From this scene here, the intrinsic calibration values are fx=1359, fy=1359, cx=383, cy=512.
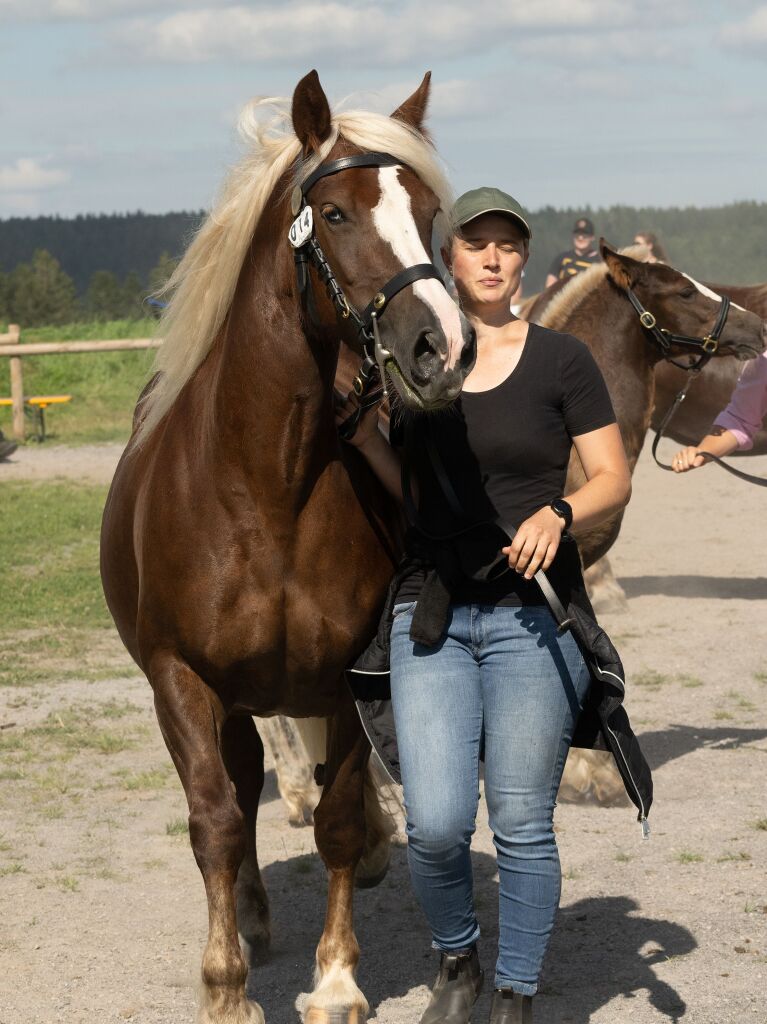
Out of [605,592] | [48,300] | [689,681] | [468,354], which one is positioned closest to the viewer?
[468,354]

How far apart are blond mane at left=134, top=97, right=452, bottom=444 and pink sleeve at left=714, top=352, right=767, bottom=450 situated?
2.98 metres

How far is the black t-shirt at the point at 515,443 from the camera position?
2.84 m

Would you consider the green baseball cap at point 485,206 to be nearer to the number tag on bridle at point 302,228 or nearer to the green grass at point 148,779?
the number tag on bridle at point 302,228

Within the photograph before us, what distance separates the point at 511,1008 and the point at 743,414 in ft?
11.3

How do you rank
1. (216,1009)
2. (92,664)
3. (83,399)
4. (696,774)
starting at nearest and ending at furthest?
(216,1009), (696,774), (92,664), (83,399)

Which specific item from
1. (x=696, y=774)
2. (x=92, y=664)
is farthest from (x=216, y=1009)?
(x=92, y=664)

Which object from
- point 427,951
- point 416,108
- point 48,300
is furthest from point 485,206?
point 48,300

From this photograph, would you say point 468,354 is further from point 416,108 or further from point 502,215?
point 416,108

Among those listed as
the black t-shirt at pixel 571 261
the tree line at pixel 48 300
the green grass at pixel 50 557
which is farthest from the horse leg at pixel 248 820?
the tree line at pixel 48 300

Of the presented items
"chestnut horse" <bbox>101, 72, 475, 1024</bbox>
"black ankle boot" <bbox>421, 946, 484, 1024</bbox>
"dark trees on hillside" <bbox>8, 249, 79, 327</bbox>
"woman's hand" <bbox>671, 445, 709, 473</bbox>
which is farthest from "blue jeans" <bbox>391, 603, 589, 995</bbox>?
"dark trees on hillside" <bbox>8, 249, 79, 327</bbox>

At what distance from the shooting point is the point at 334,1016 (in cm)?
310

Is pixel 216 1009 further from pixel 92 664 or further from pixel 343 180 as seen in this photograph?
pixel 92 664

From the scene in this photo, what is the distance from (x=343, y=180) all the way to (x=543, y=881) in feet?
4.86

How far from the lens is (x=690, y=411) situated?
8844mm
